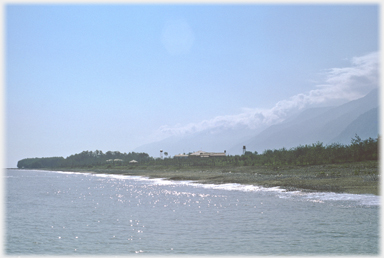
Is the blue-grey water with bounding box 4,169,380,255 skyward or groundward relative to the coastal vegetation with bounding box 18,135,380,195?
groundward

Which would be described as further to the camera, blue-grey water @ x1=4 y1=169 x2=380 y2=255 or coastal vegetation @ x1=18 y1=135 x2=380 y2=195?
coastal vegetation @ x1=18 y1=135 x2=380 y2=195

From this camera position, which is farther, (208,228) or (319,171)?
(319,171)

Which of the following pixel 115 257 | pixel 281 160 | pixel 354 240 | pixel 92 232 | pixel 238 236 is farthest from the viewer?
pixel 281 160

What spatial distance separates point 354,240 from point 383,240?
146 centimetres

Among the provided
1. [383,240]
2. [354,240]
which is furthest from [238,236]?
[383,240]

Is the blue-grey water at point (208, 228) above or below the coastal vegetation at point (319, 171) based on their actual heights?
below

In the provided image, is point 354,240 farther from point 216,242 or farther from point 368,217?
point 216,242

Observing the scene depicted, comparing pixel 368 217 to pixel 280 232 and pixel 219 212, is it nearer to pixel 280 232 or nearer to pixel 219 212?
pixel 280 232

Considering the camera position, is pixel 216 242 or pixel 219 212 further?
pixel 219 212

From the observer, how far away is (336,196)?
30.3 meters

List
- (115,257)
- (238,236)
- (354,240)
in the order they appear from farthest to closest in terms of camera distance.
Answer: (238,236)
(354,240)
(115,257)

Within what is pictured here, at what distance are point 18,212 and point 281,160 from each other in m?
60.6

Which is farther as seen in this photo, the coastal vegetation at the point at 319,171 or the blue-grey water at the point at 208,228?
the coastal vegetation at the point at 319,171

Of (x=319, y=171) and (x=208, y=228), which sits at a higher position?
(x=319, y=171)
